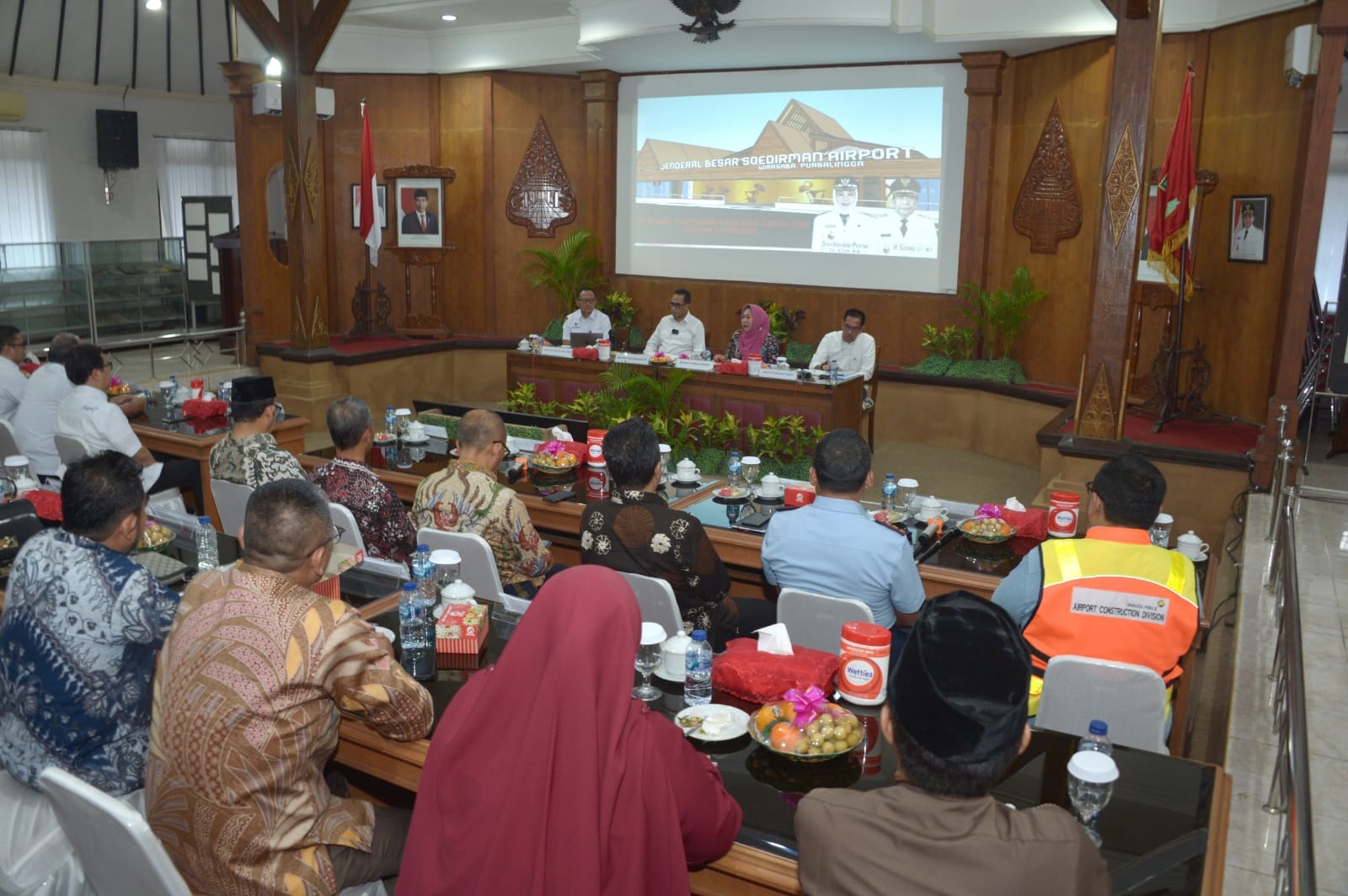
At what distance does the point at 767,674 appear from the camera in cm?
251

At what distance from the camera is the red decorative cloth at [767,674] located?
2.49 meters

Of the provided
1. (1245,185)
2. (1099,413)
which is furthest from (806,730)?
(1245,185)

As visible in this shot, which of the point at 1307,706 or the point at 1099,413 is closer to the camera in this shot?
the point at 1307,706

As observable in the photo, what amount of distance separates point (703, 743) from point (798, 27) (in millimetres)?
7086

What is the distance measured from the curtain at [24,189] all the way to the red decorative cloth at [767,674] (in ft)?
38.5

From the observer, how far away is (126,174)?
1299 cm

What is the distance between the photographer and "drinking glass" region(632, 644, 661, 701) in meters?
2.51

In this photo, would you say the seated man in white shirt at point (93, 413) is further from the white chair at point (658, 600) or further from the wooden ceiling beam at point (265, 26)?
the wooden ceiling beam at point (265, 26)

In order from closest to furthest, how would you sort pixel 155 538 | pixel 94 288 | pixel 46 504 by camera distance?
pixel 155 538
pixel 46 504
pixel 94 288

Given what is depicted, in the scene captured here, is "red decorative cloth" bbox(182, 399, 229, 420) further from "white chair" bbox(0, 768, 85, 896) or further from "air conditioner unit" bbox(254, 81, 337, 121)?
"air conditioner unit" bbox(254, 81, 337, 121)

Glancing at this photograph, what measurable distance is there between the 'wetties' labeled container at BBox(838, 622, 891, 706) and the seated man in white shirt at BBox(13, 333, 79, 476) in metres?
4.61

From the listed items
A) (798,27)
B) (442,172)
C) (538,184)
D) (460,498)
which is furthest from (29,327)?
(460,498)

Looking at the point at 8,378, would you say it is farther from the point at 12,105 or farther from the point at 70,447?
the point at 12,105

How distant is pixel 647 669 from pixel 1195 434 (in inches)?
216
